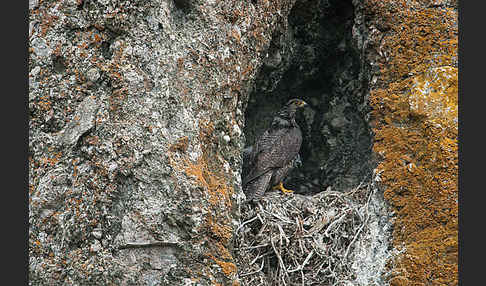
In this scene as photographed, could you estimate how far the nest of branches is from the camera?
495cm

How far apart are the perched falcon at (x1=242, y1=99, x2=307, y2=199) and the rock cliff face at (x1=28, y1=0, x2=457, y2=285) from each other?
1.00ft

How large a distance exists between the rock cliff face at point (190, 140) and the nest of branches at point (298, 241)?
0.04 metres

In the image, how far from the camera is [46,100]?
4.27m

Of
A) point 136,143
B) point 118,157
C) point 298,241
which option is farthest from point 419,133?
point 118,157

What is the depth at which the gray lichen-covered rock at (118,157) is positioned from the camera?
415 centimetres

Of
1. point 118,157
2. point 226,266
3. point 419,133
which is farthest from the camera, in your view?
point 419,133

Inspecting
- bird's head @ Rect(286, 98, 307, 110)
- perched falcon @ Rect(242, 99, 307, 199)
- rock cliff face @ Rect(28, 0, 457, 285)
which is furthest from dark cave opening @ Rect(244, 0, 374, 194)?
rock cliff face @ Rect(28, 0, 457, 285)

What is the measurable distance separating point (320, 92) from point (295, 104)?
1.71 feet

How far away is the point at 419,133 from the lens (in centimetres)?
487

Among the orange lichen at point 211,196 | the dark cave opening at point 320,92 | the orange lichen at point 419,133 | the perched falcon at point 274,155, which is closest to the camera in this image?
the orange lichen at point 211,196

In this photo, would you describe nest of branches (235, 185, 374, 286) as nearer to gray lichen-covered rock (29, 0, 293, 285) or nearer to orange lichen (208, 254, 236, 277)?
orange lichen (208, 254, 236, 277)

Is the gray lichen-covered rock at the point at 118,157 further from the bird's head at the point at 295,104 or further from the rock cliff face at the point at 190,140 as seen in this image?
the bird's head at the point at 295,104

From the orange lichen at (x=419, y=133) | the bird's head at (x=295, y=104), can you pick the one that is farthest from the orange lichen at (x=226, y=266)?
the bird's head at (x=295, y=104)

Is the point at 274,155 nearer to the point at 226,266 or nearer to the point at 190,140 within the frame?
the point at 190,140
